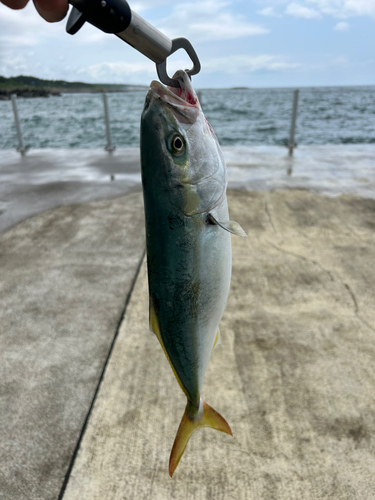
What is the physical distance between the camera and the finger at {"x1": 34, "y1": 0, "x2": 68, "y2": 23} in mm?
1200

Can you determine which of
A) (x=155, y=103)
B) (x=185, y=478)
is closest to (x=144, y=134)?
(x=155, y=103)

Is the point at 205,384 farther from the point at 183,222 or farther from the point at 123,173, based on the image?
the point at 123,173

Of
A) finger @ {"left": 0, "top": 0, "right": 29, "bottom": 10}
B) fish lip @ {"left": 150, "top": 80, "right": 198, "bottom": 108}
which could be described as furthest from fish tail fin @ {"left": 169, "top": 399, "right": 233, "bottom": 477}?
finger @ {"left": 0, "top": 0, "right": 29, "bottom": 10}

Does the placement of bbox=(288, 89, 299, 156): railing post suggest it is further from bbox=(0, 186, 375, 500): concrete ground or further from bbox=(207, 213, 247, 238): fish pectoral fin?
bbox=(207, 213, 247, 238): fish pectoral fin

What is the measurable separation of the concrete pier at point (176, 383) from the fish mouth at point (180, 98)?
4.96 feet

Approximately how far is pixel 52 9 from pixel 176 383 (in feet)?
6.07

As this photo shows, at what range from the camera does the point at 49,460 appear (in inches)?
72.6

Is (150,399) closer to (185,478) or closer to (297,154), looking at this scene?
(185,478)

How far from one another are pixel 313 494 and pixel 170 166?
4.90 feet

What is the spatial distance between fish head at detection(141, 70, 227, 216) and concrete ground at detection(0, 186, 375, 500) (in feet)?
4.28

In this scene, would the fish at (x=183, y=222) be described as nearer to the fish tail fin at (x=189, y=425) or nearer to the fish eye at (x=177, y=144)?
the fish eye at (x=177, y=144)

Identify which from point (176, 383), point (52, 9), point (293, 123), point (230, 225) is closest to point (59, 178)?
point (293, 123)

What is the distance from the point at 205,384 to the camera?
7.38 ft

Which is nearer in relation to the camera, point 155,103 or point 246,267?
point 155,103
